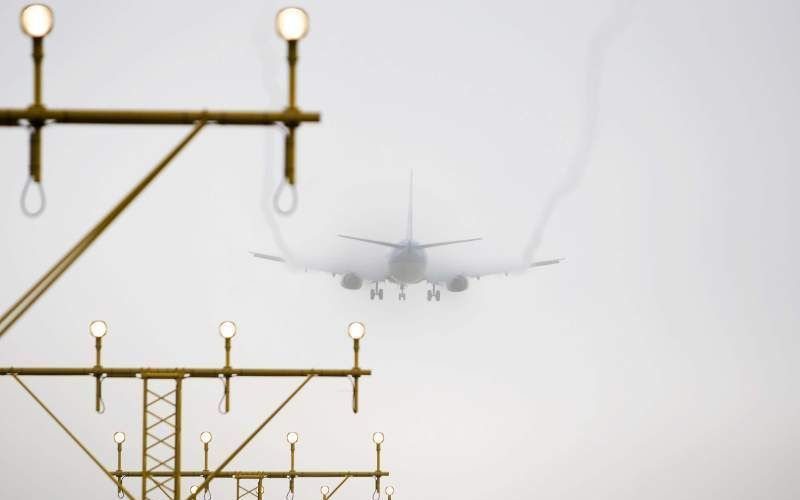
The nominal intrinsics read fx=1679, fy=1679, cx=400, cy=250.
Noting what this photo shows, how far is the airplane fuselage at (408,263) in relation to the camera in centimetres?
9562

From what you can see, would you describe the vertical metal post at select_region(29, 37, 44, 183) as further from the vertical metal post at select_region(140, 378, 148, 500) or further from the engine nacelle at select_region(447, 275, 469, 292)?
the engine nacelle at select_region(447, 275, 469, 292)

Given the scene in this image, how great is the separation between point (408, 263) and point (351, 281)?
24.8 ft

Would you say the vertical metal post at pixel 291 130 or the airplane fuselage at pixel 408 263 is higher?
the airplane fuselage at pixel 408 263

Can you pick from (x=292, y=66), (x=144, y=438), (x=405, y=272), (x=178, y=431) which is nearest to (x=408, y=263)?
(x=405, y=272)

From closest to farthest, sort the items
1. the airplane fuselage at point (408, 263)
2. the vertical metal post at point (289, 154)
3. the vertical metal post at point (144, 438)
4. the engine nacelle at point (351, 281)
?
1. the vertical metal post at point (289, 154)
2. the vertical metal post at point (144, 438)
3. the airplane fuselage at point (408, 263)
4. the engine nacelle at point (351, 281)

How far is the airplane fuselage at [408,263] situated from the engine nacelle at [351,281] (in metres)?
4.68

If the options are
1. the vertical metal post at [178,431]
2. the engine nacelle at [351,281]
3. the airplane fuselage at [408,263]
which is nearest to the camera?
the vertical metal post at [178,431]

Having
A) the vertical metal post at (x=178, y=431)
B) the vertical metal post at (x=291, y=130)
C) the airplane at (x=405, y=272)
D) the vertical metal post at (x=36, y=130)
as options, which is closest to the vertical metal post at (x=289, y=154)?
the vertical metal post at (x=291, y=130)

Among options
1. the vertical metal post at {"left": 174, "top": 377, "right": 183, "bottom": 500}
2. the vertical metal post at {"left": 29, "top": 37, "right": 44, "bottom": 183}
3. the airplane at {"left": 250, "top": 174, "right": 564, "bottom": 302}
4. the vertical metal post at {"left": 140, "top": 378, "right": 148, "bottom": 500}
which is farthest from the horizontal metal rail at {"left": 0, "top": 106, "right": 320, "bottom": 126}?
the airplane at {"left": 250, "top": 174, "right": 564, "bottom": 302}

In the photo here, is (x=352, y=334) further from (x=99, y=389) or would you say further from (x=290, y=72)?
(x=290, y=72)

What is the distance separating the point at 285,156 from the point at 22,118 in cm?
192

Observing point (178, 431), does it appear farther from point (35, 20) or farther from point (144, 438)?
point (35, 20)

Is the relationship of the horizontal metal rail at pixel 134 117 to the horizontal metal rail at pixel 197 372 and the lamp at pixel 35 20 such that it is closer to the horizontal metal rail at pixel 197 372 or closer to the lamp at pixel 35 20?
the lamp at pixel 35 20

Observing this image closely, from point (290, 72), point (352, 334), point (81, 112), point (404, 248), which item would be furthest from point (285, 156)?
point (404, 248)
